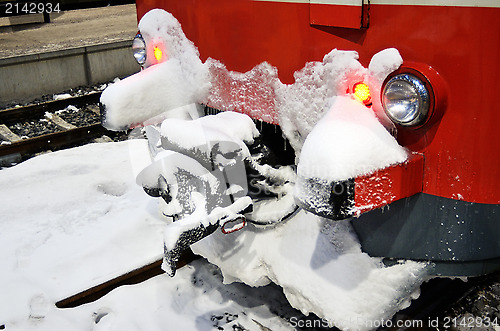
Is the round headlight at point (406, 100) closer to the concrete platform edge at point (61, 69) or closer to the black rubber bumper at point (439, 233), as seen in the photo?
the black rubber bumper at point (439, 233)

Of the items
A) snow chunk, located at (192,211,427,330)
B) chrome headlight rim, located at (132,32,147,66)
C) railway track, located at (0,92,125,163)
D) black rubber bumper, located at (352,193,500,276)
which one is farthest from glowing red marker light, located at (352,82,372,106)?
railway track, located at (0,92,125,163)

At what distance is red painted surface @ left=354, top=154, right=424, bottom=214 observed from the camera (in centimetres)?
192

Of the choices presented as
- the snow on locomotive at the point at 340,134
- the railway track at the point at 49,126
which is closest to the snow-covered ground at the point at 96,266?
the snow on locomotive at the point at 340,134

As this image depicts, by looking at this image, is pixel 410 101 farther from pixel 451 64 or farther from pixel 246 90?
pixel 246 90

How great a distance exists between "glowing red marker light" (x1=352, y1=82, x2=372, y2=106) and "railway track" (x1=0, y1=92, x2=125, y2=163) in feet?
13.6

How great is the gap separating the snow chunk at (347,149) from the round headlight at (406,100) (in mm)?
80

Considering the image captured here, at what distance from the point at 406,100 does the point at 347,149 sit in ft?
1.00

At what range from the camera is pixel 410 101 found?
194 centimetres

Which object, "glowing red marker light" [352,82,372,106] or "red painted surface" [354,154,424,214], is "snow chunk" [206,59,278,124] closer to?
"glowing red marker light" [352,82,372,106]

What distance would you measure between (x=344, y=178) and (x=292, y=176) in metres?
0.80

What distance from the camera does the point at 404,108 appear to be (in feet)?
6.45

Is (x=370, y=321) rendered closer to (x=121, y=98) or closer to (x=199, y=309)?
(x=199, y=309)

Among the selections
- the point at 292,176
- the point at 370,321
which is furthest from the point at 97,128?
the point at 370,321

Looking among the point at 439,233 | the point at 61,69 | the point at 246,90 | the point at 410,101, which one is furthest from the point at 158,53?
the point at 61,69
